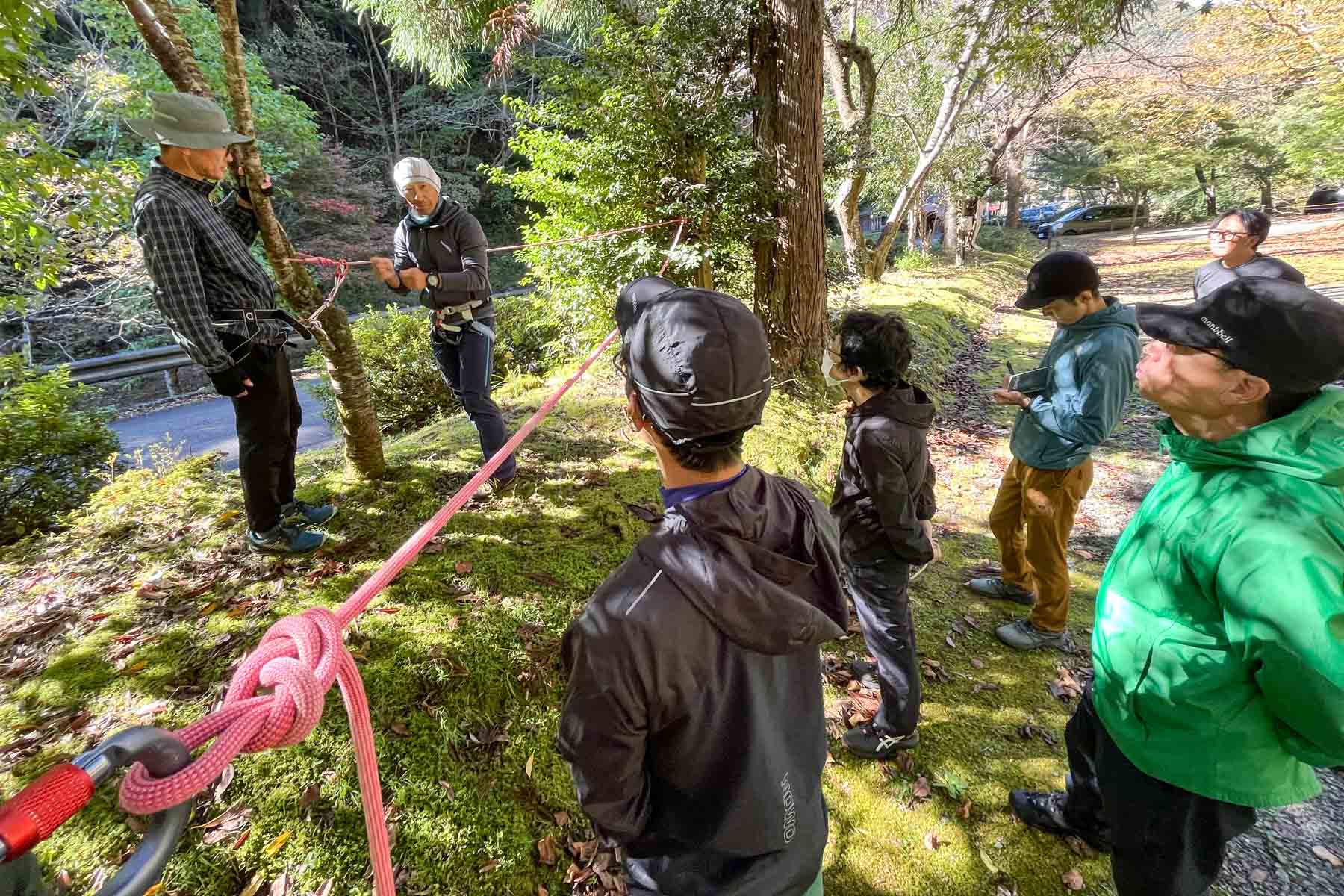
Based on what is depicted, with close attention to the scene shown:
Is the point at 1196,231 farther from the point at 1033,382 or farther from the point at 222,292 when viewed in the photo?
the point at 222,292

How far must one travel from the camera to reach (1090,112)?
24.8 meters

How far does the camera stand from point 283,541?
3.24 m

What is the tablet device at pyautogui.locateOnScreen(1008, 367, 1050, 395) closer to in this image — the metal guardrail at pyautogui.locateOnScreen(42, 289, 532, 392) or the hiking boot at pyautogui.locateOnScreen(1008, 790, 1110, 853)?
the hiking boot at pyautogui.locateOnScreen(1008, 790, 1110, 853)

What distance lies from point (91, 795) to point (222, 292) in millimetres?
2817

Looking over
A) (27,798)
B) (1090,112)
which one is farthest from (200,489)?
(1090,112)

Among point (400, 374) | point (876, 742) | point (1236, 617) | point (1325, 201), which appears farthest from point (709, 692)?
point (1325, 201)

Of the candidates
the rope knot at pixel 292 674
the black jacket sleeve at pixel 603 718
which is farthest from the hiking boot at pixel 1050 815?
the rope knot at pixel 292 674

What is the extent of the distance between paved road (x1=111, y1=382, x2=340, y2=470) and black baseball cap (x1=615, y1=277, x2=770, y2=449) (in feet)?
24.4

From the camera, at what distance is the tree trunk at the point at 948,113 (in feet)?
28.9

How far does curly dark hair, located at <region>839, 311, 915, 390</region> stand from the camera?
2346mm

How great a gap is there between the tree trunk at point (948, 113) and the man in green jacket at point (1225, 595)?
9.29 metres

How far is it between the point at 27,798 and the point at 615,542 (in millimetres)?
3080

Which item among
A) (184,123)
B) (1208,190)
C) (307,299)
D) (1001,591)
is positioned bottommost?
(1001,591)

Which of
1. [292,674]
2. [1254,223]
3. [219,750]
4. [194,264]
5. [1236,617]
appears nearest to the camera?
[219,750]
